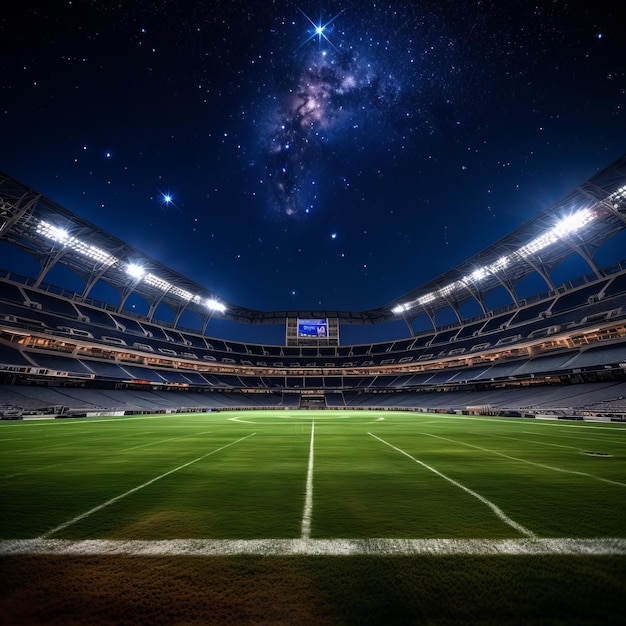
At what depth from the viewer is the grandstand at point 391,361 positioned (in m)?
32.4

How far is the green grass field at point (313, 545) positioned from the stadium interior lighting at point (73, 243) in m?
40.7

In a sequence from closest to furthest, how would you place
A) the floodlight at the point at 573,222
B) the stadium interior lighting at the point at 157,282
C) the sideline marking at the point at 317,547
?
the sideline marking at the point at 317,547
the floodlight at the point at 573,222
the stadium interior lighting at the point at 157,282

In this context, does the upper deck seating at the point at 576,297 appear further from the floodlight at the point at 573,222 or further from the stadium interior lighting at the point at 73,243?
the stadium interior lighting at the point at 73,243

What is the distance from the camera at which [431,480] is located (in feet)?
20.0

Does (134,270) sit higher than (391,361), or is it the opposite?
(134,270)

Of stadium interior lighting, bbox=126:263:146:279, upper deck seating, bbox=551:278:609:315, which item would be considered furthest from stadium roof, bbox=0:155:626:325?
upper deck seating, bbox=551:278:609:315

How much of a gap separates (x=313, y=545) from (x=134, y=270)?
53.6m

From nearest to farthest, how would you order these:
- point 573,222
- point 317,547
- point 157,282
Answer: point 317,547 < point 573,222 < point 157,282

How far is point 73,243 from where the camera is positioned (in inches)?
1534

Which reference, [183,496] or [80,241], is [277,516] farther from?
[80,241]

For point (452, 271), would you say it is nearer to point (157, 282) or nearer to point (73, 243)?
point (157, 282)

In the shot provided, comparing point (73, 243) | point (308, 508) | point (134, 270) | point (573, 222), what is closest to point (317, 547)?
point (308, 508)

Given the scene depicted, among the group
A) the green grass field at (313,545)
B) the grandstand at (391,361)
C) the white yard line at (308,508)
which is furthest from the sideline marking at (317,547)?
the grandstand at (391,361)

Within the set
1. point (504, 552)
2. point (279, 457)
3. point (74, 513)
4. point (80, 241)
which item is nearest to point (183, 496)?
point (74, 513)
